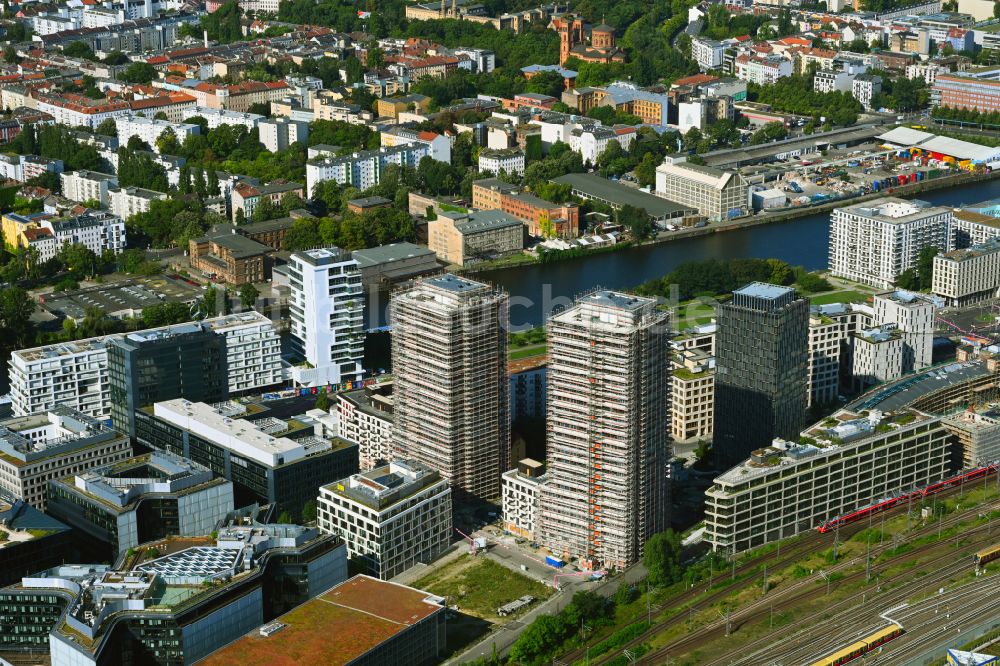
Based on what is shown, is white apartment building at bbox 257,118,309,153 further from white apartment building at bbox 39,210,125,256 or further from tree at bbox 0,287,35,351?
tree at bbox 0,287,35,351

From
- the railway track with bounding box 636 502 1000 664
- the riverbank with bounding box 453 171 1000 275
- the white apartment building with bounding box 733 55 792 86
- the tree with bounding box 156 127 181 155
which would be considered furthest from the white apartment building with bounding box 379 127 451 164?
the railway track with bounding box 636 502 1000 664

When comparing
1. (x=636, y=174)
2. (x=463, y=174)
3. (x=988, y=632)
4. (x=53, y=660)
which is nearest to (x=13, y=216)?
(x=463, y=174)

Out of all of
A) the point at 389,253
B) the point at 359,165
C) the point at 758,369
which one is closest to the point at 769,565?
the point at 758,369

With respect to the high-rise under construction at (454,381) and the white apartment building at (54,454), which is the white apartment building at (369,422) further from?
the white apartment building at (54,454)

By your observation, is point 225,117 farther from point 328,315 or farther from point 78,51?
point 328,315

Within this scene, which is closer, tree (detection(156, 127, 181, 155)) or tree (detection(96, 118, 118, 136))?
tree (detection(156, 127, 181, 155))

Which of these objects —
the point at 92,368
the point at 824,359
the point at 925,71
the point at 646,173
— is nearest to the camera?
the point at 92,368

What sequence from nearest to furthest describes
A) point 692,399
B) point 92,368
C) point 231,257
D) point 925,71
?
point 692,399, point 92,368, point 231,257, point 925,71
